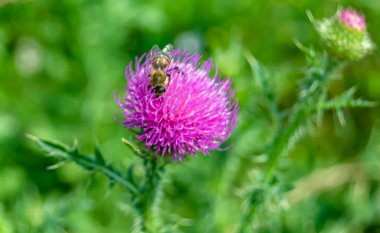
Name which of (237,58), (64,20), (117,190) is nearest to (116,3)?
(64,20)

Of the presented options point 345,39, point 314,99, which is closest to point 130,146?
point 314,99

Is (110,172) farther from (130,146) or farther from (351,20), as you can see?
(351,20)

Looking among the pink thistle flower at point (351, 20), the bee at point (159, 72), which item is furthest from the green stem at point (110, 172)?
the pink thistle flower at point (351, 20)

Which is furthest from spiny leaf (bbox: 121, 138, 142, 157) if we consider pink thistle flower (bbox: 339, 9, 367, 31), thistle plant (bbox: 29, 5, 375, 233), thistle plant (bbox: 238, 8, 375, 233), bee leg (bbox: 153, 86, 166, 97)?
pink thistle flower (bbox: 339, 9, 367, 31)

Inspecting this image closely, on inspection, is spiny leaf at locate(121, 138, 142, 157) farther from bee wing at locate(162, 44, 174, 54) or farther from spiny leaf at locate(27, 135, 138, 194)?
bee wing at locate(162, 44, 174, 54)

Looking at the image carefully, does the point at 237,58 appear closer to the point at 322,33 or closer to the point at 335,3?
the point at 322,33
